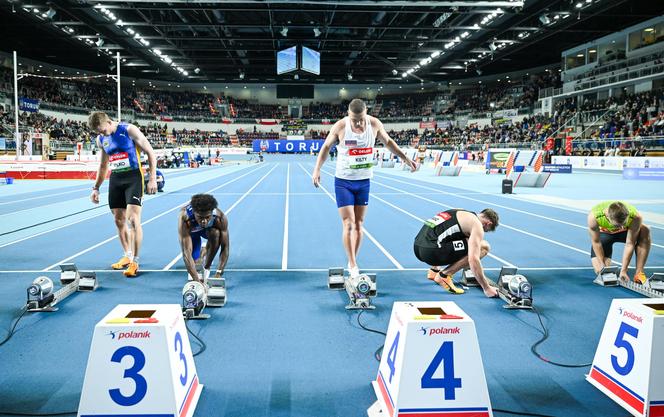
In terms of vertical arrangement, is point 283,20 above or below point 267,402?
above

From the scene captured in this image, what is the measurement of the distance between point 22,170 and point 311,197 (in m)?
14.5

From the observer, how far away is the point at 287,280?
5293mm

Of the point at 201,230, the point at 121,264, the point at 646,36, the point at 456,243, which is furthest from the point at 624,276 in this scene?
the point at 646,36

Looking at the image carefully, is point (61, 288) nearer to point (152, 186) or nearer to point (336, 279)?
point (152, 186)

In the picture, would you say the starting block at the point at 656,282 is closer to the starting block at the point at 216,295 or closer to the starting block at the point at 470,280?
the starting block at the point at 470,280

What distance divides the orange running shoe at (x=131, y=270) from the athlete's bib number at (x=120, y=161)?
111cm

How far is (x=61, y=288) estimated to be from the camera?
4.60m

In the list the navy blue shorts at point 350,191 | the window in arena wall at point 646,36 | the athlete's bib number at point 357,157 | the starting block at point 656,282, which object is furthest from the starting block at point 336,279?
the window in arena wall at point 646,36

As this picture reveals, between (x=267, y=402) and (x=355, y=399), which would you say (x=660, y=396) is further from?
(x=267, y=402)

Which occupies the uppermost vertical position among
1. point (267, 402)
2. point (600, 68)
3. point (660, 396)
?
point (600, 68)

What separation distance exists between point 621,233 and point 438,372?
152 inches

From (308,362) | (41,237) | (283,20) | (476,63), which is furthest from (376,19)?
(308,362)

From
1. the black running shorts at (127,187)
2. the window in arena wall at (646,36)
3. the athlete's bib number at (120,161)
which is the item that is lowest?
the black running shorts at (127,187)

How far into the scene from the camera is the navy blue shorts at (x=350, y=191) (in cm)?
495
